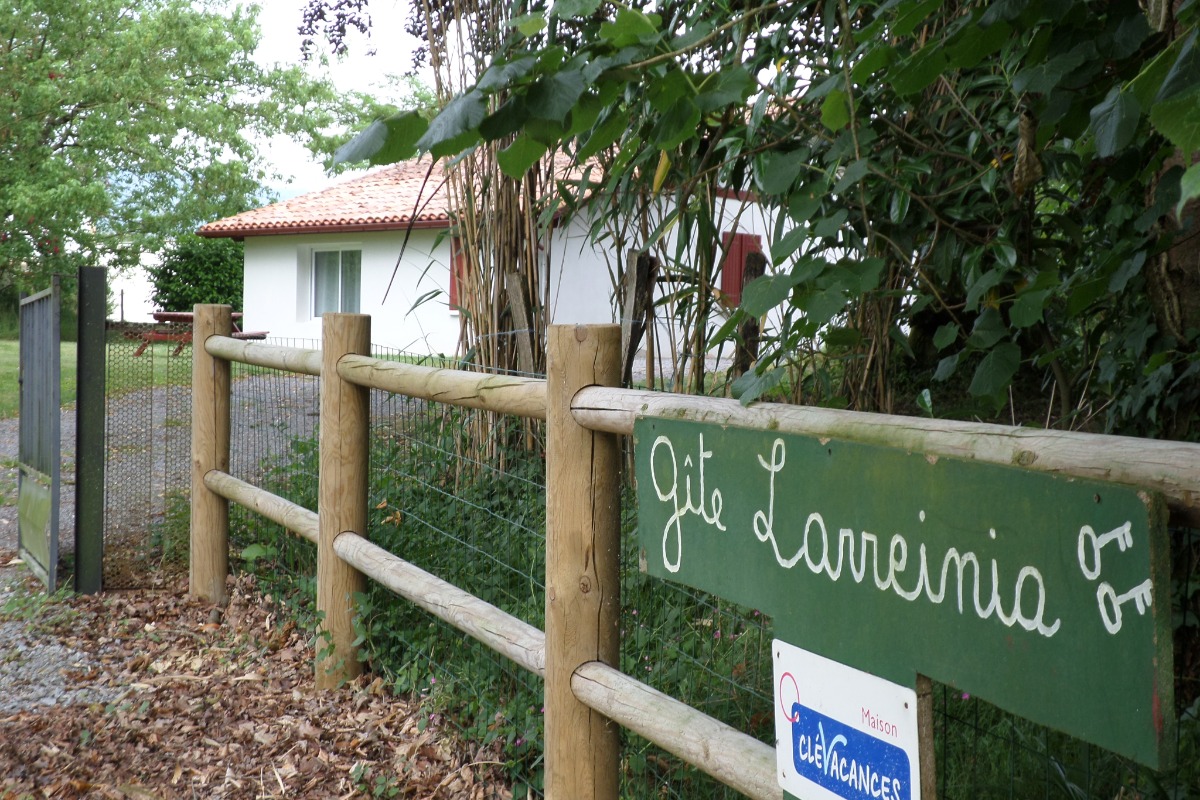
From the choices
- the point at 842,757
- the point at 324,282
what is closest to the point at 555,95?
the point at 842,757

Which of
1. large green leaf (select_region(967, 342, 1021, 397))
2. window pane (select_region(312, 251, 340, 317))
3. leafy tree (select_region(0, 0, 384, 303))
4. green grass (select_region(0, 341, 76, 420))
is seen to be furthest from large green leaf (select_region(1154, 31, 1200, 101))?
leafy tree (select_region(0, 0, 384, 303))

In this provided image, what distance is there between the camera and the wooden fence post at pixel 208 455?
190 inches

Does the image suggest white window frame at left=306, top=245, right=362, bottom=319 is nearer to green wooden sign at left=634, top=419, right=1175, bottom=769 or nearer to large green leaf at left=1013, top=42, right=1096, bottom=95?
green wooden sign at left=634, top=419, right=1175, bottom=769

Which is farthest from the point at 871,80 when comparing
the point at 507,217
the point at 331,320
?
the point at 507,217

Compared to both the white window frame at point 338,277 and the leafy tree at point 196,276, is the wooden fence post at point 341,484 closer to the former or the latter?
the white window frame at point 338,277

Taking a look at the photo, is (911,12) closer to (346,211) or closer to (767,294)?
(767,294)

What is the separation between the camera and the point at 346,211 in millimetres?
19344

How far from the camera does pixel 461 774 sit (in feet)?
9.99

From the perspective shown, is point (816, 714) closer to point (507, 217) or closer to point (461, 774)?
point (461, 774)

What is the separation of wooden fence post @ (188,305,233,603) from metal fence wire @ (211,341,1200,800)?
0.19 meters

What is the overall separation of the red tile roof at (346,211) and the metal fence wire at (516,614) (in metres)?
12.1

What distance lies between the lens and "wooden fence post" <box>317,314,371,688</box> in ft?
12.3

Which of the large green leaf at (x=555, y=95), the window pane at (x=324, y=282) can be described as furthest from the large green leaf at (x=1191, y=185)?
the window pane at (x=324, y=282)

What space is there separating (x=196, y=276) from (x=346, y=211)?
697cm
